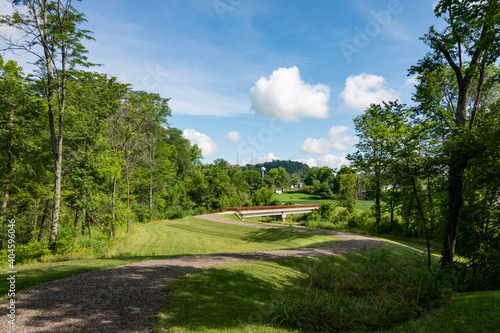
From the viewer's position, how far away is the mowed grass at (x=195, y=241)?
11.3m

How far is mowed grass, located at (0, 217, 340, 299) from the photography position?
1129cm

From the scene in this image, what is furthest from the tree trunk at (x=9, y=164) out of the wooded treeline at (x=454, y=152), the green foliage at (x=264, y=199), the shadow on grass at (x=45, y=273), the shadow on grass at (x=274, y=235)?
the green foliage at (x=264, y=199)

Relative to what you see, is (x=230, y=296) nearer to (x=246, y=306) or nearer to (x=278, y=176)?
(x=246, y=306)

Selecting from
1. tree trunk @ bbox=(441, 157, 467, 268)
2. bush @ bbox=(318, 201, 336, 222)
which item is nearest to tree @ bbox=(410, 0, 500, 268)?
tree trunk @ bbox=(441, 157, 467, 268)

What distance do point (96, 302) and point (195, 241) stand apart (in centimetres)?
1486

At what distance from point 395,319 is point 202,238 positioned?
59.2ft

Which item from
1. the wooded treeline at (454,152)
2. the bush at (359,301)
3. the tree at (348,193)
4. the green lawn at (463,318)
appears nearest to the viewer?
the green lawn at (463,318)

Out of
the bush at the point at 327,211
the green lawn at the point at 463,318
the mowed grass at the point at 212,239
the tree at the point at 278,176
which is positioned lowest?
the mowed grass at the point at 212,239

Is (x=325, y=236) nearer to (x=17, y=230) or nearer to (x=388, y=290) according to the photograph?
(x=388, y=290)

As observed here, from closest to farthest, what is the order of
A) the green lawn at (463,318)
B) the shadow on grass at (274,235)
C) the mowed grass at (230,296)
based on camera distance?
the green lawn at (463,318)
the mowed grass at (230,296)
the shadow on grass at (274,235)

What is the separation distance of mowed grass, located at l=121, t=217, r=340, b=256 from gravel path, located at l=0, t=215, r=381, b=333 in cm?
755

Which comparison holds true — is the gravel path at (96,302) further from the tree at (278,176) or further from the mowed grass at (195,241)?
the tree at (278,176)

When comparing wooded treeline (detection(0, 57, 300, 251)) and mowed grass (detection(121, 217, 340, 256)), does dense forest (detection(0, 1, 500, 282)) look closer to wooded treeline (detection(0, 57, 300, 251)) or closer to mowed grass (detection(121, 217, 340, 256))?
wooded treeline (detection(0, 57, 300, 251))

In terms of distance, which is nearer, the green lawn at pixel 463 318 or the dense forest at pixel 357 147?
the green lawn at pixel 463 318
